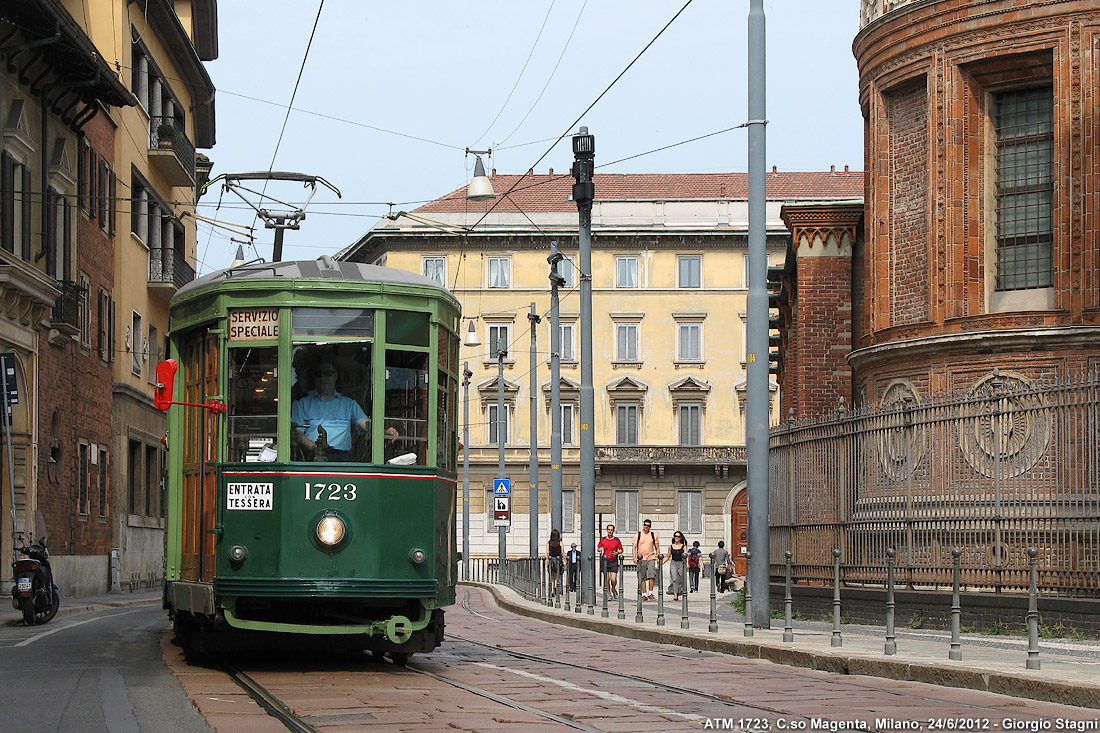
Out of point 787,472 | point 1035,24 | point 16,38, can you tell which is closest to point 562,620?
point 787,472

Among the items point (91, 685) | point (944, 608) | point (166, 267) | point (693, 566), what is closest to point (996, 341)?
point (944, 608)

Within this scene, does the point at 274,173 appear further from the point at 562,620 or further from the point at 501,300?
the point at 501,300

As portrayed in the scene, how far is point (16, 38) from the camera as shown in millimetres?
29438

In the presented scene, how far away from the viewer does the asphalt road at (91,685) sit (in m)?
9.66

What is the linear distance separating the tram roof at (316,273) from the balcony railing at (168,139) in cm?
3162

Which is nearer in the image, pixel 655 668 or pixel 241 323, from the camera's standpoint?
pixel 241 323

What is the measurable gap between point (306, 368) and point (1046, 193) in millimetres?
13695

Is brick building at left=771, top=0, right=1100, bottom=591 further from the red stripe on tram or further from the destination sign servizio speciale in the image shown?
the destination sign servizio speciale

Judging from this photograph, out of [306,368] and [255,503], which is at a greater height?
[306,368]

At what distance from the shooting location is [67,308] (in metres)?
32.6

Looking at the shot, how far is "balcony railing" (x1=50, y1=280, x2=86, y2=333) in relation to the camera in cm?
3198

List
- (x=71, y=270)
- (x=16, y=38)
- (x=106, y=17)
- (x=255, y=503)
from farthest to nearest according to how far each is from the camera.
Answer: (x=106, y=17) < (x=71, y=270) < (x=16, y=38) < (x=255, y=503)

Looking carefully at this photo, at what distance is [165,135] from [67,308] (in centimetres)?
1227

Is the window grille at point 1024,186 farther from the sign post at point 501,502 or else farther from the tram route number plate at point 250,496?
the sign post at point 501,502
